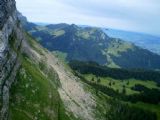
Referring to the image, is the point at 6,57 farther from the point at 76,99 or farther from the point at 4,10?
the point at 76,99

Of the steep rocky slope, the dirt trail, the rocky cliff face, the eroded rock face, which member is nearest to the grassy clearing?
the steep rocky slope

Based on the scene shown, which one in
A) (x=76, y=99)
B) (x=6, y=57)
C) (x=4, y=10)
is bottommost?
(x=76, y=99)

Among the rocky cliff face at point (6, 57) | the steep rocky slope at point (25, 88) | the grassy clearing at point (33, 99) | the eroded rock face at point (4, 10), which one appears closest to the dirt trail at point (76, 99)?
the steep rocky slope at point (25, 88)

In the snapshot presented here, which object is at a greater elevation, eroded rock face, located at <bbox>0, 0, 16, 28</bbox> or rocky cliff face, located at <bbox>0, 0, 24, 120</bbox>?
eroded rock face, located at <bbox>0, 0, 16, 28</bbox>

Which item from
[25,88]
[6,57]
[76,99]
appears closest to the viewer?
[6,57]

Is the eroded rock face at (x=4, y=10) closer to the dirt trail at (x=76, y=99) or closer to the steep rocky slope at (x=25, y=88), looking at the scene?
the steep rocky slope at (x=25, y=88)

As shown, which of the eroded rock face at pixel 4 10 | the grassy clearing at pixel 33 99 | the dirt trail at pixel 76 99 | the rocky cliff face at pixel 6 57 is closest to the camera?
the rocky cliff face at pixel 6 57

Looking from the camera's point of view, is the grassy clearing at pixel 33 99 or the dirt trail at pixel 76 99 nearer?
the grassy clearing at pixel 33 99

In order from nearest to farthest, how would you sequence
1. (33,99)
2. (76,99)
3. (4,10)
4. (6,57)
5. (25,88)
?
1. (6,57)
2. (4,10)
3. (33,99)
4. (25,88)
5. (76,99)

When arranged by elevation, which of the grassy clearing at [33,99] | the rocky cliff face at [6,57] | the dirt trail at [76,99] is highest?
the rocky cliff face at [6,57]

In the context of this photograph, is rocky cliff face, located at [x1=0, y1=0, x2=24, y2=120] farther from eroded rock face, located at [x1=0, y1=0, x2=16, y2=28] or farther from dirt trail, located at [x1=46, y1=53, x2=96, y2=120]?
dirt trail, located at [x1=46, y1=53, x2=96, y2=120]

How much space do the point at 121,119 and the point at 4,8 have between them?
375 ft

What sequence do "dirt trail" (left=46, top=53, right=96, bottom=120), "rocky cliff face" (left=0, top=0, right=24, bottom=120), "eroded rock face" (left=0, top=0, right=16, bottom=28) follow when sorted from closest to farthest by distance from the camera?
1. "rocky cliff face" (left=0, top=0, right=24, bottom=120)
2. "eroded rock face" (left=0, top=0, right=16, bottom=28)
3. "dirt trail" (left=46, top=53, right=96, bottom=120)

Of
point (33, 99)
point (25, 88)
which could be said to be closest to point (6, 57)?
point (25, 88)
